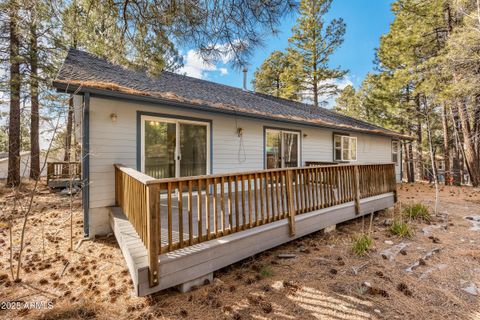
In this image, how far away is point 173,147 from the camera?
542cm

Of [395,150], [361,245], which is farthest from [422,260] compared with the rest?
[395,150]

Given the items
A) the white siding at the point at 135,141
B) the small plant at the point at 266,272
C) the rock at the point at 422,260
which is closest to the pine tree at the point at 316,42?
the white siding at the point at 135,141

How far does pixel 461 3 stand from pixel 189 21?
10.2 m

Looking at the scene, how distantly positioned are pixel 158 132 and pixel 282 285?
4080mm

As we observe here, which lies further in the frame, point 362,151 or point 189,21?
point 362,151

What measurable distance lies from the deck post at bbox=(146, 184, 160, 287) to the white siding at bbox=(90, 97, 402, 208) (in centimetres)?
277

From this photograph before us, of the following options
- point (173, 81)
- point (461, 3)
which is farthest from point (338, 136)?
point (173, 81)

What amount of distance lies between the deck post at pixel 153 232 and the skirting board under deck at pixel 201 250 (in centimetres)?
6

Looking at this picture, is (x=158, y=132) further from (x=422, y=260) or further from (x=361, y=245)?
(x=422, y=260)

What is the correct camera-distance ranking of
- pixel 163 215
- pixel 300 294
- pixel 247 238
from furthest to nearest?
pixel 163 215 < pixel 247 238 < pixel 300 294

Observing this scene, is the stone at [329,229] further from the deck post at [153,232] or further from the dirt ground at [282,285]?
the deck post at [153,232]

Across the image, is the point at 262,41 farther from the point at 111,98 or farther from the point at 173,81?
the point at 173,81

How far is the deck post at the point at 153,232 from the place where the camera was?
2.21 m

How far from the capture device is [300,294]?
2502mm
